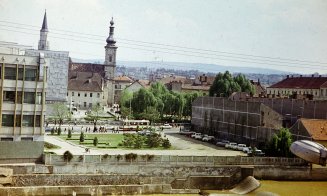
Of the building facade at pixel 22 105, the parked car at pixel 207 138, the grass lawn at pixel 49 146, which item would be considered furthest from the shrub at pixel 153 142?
the building facade at pixel 22 105

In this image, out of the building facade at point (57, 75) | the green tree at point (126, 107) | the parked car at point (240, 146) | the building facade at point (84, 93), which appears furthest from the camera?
the building facade at point (84, 93)

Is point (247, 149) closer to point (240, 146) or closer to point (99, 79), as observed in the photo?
point (240, 146)

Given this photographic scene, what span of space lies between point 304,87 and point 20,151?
5459 cm

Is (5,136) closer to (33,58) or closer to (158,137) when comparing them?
(33,58)

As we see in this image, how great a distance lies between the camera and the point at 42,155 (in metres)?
32.3

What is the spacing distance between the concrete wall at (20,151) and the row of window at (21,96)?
2636 millimetres

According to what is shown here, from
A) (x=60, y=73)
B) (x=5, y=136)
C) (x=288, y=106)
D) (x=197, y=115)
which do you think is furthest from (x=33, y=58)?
(x=60, y=73)

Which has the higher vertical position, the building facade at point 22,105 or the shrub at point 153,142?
the building facade at point 22,105

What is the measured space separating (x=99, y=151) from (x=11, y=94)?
9.19 metres

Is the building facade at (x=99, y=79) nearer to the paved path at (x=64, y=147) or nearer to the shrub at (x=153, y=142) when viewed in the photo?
the paved path at (x=64, y=147)

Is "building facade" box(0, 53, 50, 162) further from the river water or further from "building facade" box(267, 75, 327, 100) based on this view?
"building facade" box(267, 75, 327, 100)

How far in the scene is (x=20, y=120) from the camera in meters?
33.1

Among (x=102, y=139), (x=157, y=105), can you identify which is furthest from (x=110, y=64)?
(x=102, y=139)

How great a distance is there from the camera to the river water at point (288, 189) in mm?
30500
